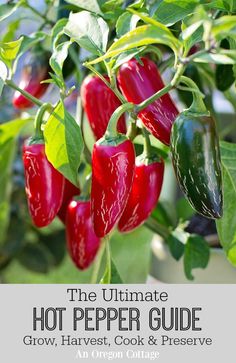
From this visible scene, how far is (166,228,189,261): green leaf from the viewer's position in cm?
97

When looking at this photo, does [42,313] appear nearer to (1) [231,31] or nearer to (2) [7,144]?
(2) [7,144]

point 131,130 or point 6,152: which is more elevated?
point 131,130

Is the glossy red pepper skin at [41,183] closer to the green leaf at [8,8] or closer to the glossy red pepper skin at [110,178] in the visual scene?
the glossy red pepper skin at [110,178]

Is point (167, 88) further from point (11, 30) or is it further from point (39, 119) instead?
point (11, 30)

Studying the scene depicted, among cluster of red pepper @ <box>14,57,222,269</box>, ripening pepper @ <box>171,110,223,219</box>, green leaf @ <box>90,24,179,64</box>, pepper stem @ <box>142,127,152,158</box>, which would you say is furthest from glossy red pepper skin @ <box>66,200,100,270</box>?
green leaf @ <box>90,24,179,64</box>

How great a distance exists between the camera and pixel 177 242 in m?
0.98

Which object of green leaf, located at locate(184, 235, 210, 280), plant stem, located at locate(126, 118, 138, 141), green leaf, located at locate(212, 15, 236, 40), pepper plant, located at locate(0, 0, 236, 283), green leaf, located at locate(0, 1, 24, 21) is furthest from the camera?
green leaf, located at locate(184, 235, 210, 280)

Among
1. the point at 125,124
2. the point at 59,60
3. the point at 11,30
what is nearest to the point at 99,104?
the point at 125,124

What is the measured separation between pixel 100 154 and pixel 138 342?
264mm

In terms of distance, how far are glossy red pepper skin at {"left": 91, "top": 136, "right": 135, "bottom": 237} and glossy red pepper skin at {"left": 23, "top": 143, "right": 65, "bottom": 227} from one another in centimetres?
6

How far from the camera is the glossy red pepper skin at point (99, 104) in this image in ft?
2.60

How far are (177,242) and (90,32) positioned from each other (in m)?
0.42

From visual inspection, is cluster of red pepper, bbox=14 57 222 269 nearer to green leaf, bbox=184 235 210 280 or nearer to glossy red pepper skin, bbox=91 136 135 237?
glossy red pepper skin, bbox=91 136 135 237

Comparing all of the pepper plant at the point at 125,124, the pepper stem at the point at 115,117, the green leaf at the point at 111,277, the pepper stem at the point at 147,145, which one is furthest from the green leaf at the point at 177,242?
→ the pepper stem at the point at 115,117
